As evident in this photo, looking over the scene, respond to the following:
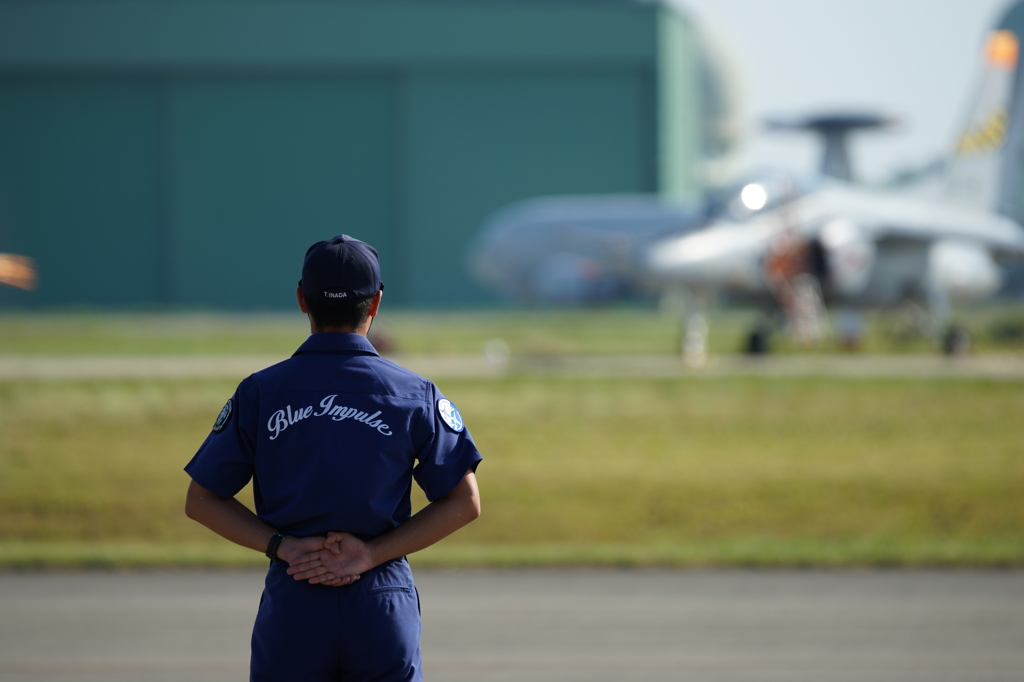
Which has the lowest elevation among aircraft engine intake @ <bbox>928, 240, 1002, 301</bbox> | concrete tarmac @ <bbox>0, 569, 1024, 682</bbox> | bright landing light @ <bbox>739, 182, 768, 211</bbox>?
concrete tarmac @ <bbox>0, 569, 1024, 682</bbox>

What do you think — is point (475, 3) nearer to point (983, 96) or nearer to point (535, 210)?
point (535, 210)

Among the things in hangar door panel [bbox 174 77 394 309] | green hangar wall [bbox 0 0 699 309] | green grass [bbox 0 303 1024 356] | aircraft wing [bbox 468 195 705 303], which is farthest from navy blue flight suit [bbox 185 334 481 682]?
hangar door panel [bbox 174 77 394 309]

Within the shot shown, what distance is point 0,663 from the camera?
6488mm

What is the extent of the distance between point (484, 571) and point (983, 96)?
27.1 meters

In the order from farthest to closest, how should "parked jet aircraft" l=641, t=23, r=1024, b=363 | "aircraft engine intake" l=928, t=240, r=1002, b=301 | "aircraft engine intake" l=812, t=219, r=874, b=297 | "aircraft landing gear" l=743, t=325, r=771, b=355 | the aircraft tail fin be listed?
1. the aircraft tail fin
2. "aircraft engine intake" l=928, t=240, r=1002, b=301
3. "aircraft landing gear" l=743, t=325, r=771, b=355
4. "aircraft engine intake" l=812, t=219, r=874, b=297
5. "parked jet aircraft" l=641, t=23, r=1024, b=363

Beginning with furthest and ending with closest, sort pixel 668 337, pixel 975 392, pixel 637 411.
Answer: pixel 668 337
pixel 975 392
pixel 637 411

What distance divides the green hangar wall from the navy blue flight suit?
211 ft

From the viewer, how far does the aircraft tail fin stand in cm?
3234

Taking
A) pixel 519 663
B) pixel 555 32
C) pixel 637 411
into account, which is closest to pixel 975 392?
pixel 637 411

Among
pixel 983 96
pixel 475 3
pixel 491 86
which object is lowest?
pixel 983 96

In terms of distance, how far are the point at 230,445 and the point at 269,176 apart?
67.4 metres

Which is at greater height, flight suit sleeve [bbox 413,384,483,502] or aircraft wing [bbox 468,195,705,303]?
aircraft wing [bbox 468,195,705,303]

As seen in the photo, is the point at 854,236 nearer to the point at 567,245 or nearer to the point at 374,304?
the point at 374,304

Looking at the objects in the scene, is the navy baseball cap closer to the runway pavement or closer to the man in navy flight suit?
the man in navy flight suit
